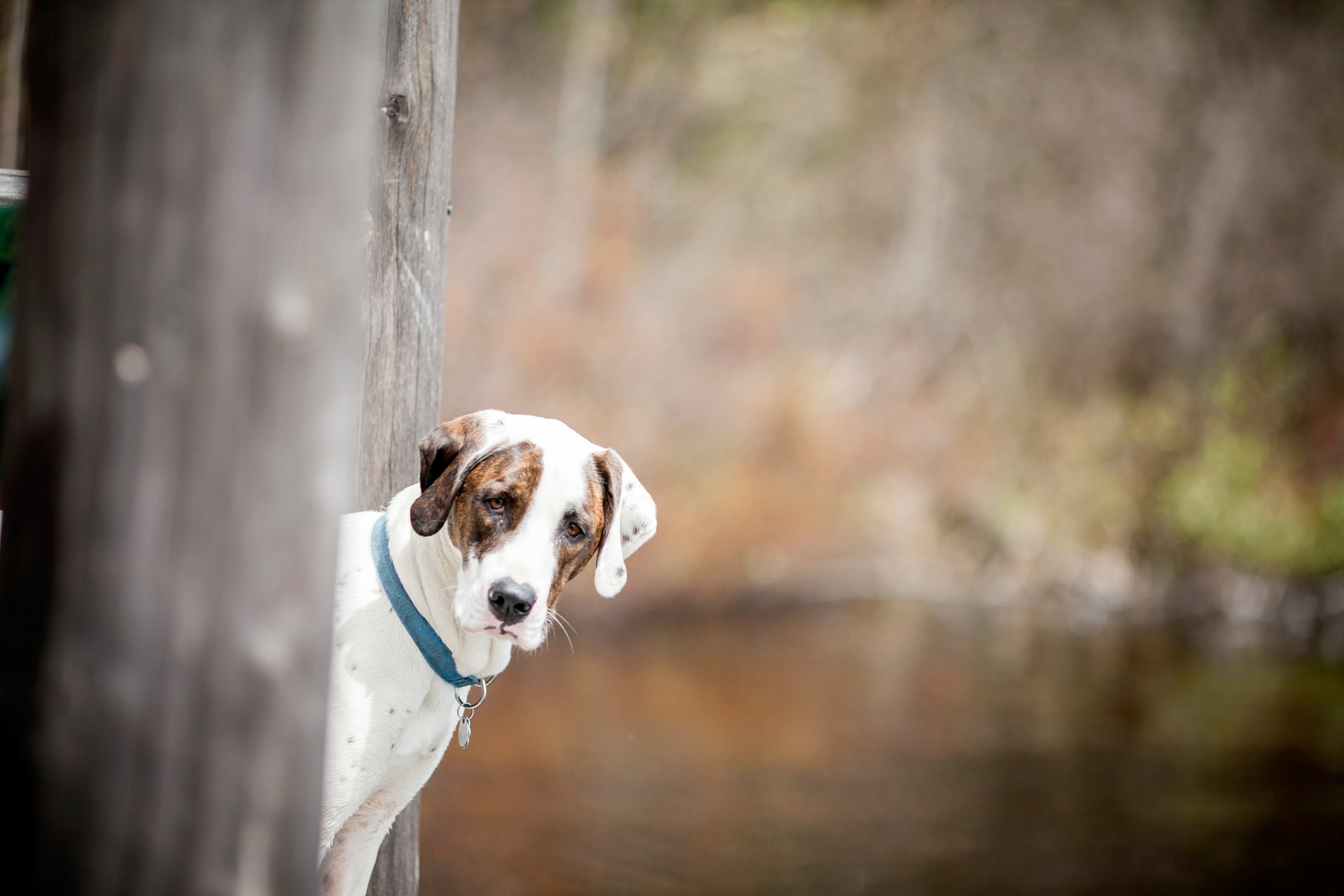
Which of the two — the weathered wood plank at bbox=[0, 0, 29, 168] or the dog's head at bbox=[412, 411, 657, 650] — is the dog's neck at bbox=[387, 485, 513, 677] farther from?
the weathered wood plank at bbox=[0, 0, 29, 168]

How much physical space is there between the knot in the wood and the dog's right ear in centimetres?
74

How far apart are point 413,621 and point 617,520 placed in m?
0.50

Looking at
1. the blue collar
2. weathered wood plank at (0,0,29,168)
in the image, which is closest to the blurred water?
the blue collar

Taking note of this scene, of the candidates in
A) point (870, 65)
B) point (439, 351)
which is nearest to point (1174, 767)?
point (439, 351)

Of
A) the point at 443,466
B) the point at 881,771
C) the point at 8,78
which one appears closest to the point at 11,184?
the point at 443,466

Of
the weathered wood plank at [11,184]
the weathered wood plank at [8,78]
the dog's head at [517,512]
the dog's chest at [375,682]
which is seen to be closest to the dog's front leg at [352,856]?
the dog's chest at [375,682]

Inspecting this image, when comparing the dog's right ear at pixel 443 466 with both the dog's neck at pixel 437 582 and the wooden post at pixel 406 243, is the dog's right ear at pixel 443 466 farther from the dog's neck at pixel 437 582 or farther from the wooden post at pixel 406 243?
the wooden post at pixel 406 243

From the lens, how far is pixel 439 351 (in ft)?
8.84

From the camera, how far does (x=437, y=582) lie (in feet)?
7.67

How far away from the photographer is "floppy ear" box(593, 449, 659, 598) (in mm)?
2387

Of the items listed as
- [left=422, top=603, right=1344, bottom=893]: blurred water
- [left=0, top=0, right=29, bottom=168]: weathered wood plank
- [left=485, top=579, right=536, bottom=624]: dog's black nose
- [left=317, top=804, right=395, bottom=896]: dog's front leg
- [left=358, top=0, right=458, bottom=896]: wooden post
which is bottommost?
[left=422, top=603, right=1344, bottom=893]: blurred water

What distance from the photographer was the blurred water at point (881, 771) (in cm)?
599

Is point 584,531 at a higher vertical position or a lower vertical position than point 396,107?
lower

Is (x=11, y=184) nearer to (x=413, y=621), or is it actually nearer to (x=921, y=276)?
(x=413, y=621)
